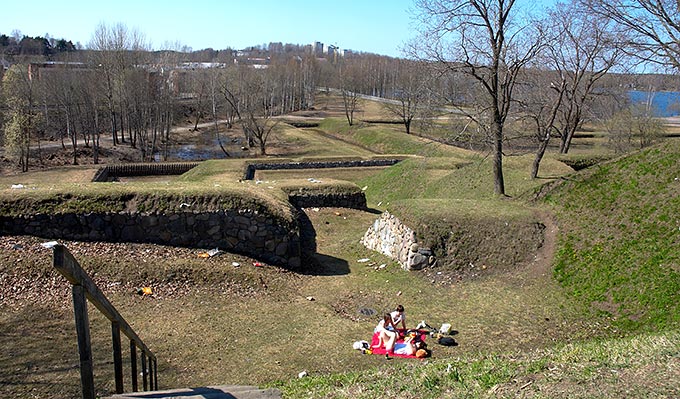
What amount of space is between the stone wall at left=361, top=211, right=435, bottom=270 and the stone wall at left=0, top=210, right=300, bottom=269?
2883mm

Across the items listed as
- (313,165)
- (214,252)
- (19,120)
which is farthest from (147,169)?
(214,252)

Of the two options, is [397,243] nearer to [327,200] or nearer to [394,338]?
[394,338]

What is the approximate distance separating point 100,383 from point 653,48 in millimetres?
17966

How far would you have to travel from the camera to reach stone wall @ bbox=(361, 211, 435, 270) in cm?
1486

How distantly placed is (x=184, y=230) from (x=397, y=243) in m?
6.40

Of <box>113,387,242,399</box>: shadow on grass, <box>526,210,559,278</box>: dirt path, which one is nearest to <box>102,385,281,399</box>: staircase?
<box>113,387,242,399</box>: shadow on grass

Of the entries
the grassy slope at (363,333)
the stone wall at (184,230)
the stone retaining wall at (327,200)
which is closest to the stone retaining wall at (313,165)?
the stone retaining wall at (327,200)

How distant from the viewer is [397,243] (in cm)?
1595

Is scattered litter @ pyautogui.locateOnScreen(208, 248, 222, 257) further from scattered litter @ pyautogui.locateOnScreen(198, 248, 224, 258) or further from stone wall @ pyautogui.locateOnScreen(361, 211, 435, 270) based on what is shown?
stone wall @ pyautogui.locateOnScreen(361, 211, 435, 270)

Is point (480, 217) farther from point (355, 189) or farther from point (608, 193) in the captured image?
point (355, 189)

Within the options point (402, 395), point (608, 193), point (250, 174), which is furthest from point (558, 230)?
point (250, 174)

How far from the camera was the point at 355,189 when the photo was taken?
79.4 feet

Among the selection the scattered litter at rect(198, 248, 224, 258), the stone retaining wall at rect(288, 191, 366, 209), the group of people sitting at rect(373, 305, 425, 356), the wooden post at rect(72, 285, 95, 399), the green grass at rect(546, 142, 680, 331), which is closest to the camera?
the wooden post at rect(72, 285, 95, 399)

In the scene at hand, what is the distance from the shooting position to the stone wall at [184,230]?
46.6ft
